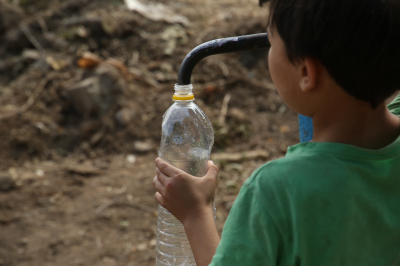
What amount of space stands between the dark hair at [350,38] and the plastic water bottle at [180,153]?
4.50ft

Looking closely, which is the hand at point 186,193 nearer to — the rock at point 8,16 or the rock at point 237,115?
the rock at point 237,115

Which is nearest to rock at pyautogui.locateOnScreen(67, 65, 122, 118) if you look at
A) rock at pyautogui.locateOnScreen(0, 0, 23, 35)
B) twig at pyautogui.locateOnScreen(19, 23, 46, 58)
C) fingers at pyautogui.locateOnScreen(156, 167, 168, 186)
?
twig at pyautogui.locateOnScreen(19, 23, 46, 58)

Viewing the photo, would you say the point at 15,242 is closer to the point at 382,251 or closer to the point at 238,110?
the point at 238,110

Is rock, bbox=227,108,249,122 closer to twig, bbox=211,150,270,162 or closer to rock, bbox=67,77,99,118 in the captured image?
twig, bbox=211,150,270,162

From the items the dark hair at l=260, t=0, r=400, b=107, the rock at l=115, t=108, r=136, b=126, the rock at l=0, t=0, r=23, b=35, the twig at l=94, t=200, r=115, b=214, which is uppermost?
the dark hair at l=260, t=0, r=400, b=107

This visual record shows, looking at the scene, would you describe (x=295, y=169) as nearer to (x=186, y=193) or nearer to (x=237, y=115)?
(x=186, y=193)

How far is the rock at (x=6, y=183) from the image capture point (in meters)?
4.22

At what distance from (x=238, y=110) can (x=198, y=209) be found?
419 centimetres

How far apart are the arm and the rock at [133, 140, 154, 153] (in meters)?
3.56

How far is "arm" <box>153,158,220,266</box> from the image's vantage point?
1.15m

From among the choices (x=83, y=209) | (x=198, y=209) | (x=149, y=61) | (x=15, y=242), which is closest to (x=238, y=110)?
(x=149, y=61)

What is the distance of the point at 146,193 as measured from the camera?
4.24 metres

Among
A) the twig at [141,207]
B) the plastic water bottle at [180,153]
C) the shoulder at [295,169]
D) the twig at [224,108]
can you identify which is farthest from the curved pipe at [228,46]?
the twig at [224,108]

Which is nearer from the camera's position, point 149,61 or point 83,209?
point 83,209
